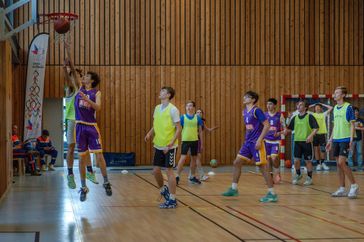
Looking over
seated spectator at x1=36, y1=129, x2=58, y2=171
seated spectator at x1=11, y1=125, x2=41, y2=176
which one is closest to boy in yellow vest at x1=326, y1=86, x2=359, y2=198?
seated spectator at x1=11, y1=125, x2=41, y2=176

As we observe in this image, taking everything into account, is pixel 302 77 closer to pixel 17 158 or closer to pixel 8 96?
pixel 17 158

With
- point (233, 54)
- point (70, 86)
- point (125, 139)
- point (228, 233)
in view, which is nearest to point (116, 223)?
point (228, 233)

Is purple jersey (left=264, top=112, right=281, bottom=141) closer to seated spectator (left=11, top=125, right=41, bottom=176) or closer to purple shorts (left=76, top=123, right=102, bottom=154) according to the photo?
purple shorts (left=76, top=123, right=102, bottom=154)

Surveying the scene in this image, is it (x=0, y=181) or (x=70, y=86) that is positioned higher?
(x=70, y=86)

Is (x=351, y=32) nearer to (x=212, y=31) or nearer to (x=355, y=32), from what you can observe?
(x=355, y=32)

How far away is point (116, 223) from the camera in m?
7.21

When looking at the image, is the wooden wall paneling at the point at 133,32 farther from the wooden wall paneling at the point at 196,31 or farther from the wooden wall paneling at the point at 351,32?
the wooden wall paneling at the point at 351,32

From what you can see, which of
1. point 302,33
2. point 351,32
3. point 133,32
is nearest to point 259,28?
point 302,33

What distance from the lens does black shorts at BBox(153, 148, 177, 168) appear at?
8484 millimetres

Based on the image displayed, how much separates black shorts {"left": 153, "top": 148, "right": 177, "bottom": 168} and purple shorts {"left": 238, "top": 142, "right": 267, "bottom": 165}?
150 cm

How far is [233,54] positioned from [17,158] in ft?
27.3

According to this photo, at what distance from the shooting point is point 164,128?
8586 mm

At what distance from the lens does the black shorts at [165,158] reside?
848 centimetres

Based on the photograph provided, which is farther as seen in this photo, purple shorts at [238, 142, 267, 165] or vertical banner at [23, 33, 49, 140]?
vertical banner at [23, 33, 49, 140]
